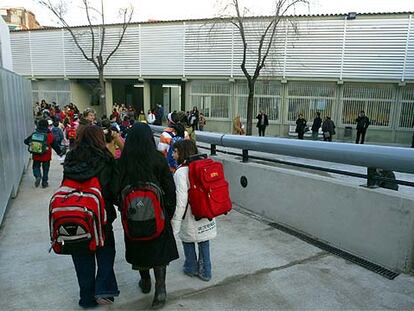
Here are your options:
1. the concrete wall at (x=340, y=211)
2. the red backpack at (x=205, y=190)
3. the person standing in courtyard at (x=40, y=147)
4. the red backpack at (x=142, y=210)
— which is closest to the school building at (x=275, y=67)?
the person standing in courtyard at (x=40, y=147)

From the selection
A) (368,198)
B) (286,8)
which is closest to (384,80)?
(286,8)

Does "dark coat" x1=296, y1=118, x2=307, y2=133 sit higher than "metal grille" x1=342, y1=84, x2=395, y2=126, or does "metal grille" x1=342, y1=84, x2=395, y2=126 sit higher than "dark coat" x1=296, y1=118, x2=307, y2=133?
"metal grille" x1=342, y1=84, x2=395, y2=126

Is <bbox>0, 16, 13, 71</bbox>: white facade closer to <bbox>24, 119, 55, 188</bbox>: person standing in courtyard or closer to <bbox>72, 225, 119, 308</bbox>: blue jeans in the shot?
<bbox>24, 119, 55, 188</bbox>: person standing in courtyard

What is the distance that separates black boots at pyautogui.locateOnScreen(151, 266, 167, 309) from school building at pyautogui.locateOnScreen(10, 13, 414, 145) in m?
17.2

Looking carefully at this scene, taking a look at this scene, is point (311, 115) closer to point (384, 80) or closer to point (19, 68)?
point (384, 80)

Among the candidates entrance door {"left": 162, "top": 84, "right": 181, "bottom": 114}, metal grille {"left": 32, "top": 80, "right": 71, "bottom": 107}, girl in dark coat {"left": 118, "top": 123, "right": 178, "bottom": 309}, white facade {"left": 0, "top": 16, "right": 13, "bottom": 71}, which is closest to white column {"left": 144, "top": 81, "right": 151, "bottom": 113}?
entrance door {"left": 162, "top": 84, "right": 181, "bottom": 114}

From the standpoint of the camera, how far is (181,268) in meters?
3.76

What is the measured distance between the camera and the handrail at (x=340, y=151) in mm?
3531

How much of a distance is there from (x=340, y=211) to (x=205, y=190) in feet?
5.98

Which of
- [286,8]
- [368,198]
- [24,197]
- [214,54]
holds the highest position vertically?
[286,8]

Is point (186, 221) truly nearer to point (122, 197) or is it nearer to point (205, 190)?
point (205, 190)

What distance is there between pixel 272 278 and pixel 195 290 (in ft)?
2.56

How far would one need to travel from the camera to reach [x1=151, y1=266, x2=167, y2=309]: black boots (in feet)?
9.80

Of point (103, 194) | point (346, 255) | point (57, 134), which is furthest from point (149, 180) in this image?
point (57, 134)
